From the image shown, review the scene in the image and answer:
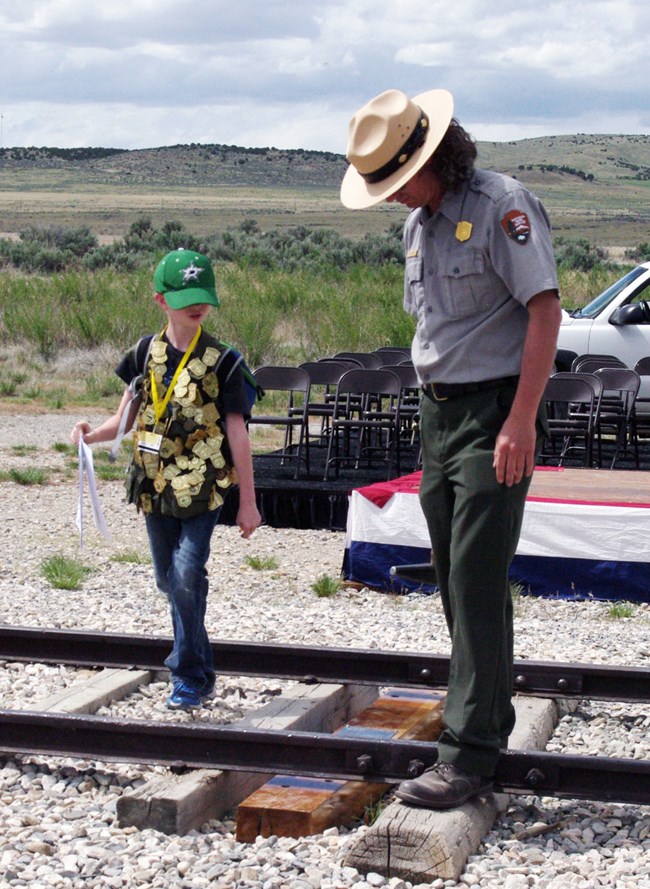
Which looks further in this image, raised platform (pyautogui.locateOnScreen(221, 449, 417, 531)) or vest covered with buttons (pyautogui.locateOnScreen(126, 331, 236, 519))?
raised platform (pyautogui.locateOnScreen(221, 449, 417, 531))

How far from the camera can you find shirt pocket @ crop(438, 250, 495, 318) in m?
3.76

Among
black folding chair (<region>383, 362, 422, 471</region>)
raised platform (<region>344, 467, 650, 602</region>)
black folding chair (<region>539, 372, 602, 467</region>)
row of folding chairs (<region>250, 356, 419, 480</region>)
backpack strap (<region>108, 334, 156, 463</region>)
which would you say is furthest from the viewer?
black folding chair (<region>383, 362, 422, 471</region>)

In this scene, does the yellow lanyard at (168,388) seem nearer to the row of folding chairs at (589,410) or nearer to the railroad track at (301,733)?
the railroad track at (301,733)

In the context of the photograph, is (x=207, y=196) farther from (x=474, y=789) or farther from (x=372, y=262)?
(x=474, y=789)

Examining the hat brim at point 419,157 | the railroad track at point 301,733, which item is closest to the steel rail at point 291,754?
the railroad track at point 301,733

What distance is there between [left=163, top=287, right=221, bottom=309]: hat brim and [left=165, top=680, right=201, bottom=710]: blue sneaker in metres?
1.45

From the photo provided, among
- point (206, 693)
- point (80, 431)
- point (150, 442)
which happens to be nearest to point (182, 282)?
point (150, 442)

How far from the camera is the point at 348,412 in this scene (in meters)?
13.2

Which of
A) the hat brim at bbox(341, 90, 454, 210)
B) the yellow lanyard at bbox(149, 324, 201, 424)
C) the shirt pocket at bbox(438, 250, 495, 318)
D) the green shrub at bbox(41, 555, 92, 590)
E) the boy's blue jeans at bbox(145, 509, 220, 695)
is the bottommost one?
the green shrub at bbox(41, 555, 92, 590)

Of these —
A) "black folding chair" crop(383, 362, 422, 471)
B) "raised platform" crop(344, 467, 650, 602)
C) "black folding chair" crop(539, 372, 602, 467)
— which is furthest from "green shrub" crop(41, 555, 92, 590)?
"black folding chair" crop(539, 372, 602, 467)

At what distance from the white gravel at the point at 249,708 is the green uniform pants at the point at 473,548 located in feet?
1.18

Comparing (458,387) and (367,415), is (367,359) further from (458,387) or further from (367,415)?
(458,387)

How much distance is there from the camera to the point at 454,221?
3.79 metres

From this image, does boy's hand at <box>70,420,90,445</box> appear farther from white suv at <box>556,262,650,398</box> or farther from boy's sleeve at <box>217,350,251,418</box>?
white suv at <box>556,262,650,398</box>
